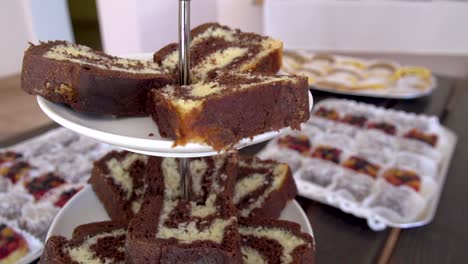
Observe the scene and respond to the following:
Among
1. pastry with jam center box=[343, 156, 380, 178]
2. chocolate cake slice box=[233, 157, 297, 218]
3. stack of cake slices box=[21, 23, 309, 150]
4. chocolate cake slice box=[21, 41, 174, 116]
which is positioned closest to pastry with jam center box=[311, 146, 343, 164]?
pastry with jam center box=[343, 156, 380, 178]

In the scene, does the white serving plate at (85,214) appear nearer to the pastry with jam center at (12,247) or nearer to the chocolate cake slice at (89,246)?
the chocolate cake slice at (89,246)

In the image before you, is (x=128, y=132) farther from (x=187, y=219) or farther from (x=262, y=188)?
(x=262, y=188)

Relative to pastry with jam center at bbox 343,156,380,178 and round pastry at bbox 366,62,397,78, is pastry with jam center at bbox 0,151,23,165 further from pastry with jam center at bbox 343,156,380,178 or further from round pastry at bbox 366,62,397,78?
round pastry at bbox 366,62,397,78

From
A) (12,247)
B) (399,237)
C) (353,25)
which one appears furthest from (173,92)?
(353,25)

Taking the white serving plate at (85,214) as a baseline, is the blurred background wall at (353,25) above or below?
below

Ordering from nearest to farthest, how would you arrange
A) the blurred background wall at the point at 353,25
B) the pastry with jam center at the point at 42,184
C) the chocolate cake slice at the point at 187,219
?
the chocolate cake slice at the point at 187,219, the pastry with jam center at the point at 42,184, the blurred background wall at the point at 353,25

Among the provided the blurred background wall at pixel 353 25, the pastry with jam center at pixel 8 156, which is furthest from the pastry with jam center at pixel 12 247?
the blurred background wall at pixel 353 25
